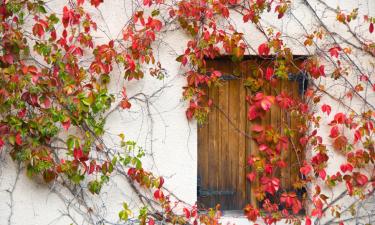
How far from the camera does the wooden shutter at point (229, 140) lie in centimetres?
409

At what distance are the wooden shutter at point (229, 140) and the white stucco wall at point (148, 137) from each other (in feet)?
0.45

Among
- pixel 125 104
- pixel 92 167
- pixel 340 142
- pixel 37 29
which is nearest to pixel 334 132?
pixel 340 142

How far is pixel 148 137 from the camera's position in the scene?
3.96 m

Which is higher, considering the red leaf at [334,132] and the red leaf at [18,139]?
the red leaf at [334,132]

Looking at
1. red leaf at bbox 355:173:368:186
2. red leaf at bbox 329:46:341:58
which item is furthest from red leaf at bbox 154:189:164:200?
red leaf at bbox 329:46:341:58

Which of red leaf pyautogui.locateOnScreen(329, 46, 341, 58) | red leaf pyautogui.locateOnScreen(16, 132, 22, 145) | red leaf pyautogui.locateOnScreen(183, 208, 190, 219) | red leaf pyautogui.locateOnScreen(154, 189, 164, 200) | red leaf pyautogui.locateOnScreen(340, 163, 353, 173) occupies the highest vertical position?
red leaf pyautogui.locateOnScreen(329, 46, 341, 58)

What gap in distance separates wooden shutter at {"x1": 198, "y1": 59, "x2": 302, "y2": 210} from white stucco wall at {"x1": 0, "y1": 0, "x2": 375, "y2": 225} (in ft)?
0.45

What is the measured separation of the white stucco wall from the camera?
389cm

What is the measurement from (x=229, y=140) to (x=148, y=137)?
63cm

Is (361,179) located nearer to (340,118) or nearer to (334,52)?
(340,118)

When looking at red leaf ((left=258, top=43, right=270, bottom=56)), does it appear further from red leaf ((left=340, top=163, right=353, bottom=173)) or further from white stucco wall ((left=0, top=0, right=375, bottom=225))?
red leaf ((left=340, top=163, right=353, bottom=173))

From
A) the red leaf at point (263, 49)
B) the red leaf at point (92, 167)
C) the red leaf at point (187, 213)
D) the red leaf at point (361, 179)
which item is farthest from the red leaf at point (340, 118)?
the red leaf at point (92, 167)

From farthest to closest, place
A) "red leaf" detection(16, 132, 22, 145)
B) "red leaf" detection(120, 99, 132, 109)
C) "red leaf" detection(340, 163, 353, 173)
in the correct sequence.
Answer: "red leaf" detection(340, 163, 353, 173), "red leaf" detection(120, 99, 132, 109), "red leaf" detection(16, 132, 22, 145)

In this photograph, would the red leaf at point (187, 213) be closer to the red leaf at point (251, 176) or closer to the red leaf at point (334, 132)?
the red leaf at point (251, 176)
